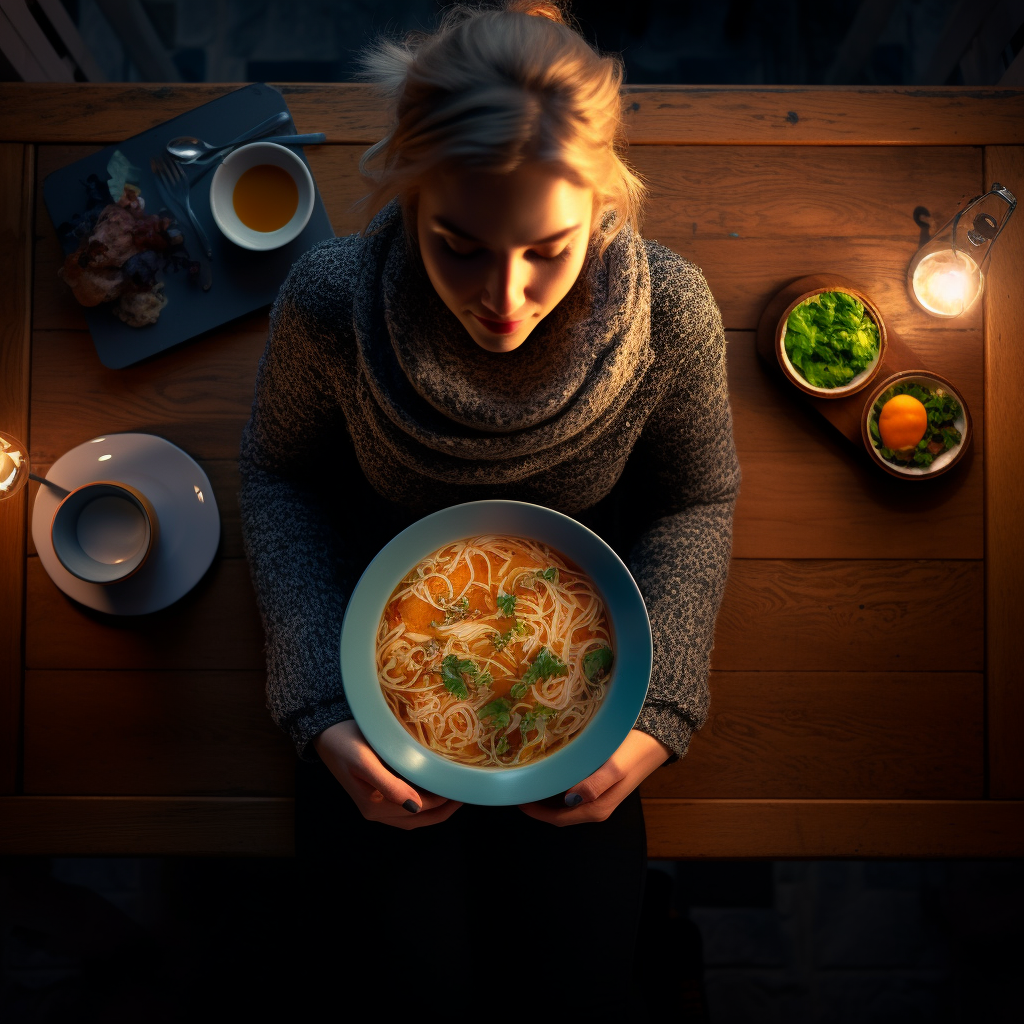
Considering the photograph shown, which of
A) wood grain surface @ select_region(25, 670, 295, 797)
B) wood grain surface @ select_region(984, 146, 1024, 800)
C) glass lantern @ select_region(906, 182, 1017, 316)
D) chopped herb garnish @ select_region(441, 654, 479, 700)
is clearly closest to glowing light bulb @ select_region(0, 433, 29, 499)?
wood grain surface @ select_region(25, 670, 295, 797)

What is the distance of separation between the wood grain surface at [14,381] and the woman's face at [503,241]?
1.26 m

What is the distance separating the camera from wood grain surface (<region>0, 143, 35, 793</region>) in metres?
1.57

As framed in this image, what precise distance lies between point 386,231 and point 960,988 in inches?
101

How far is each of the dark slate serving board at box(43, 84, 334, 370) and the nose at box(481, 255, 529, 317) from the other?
37.2 inches

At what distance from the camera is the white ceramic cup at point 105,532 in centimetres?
141

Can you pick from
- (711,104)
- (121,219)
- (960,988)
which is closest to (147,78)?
(121,219)

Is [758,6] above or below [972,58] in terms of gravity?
above

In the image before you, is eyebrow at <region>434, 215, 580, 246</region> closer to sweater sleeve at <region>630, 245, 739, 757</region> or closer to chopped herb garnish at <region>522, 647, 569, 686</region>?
sweater sleeve at <region>630, 245, 739, 757</region>

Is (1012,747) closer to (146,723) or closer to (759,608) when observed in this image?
(759,608)

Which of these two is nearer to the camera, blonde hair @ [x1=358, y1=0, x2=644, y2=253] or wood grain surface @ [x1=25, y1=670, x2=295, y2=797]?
blonde hair @ [x1=358, y1=0, x2=644, y2=253]

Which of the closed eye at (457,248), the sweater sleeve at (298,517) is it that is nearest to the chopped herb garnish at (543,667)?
the sweater sleeve at (298,517)

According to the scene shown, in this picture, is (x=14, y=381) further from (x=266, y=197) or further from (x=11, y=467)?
(x=266, y=197)

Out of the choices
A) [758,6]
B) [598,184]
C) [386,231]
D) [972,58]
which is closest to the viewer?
[598,184]

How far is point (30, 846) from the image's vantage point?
1562 millimetres
